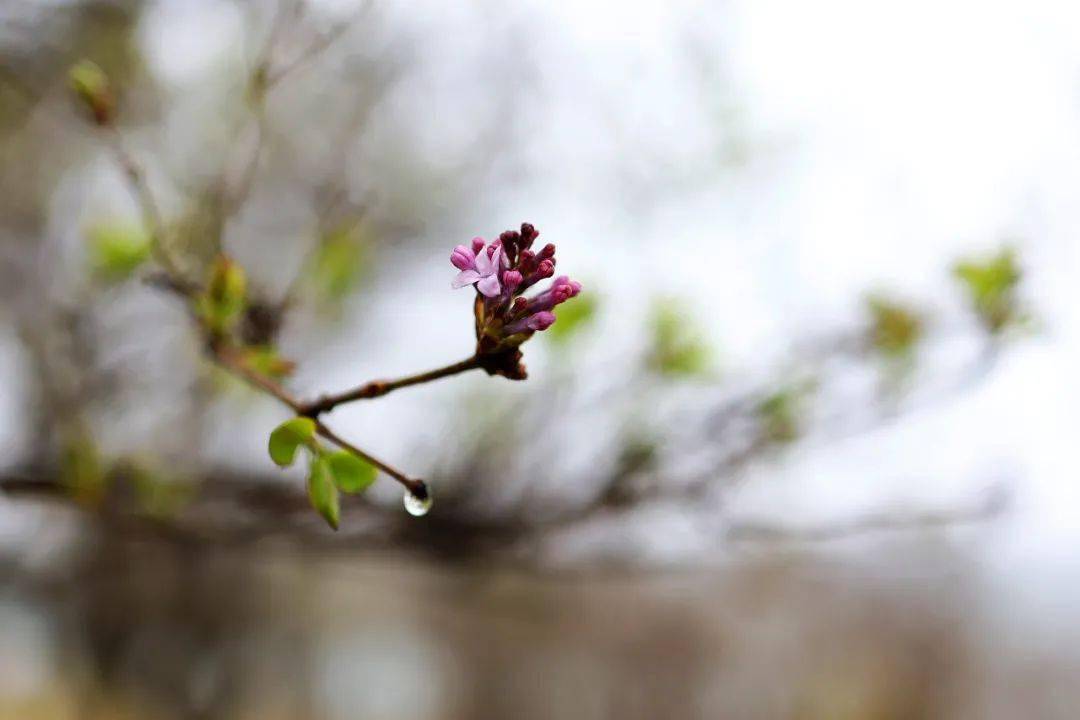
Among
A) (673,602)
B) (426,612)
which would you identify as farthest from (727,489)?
(426,612)

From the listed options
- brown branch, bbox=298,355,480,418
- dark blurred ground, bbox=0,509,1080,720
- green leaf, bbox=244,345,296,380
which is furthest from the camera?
dark blurred ground, bbox=0,509,1080,720

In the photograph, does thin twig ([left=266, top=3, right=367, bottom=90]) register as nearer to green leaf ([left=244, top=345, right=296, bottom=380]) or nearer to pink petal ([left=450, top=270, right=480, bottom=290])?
green leaf ([left=244, top=345, right=296, bottom=380])

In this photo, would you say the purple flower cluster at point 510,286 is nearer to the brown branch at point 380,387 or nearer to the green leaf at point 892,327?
the brown branch at point 380,387

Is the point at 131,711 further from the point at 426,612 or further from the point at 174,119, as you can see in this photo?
the point at 426,612

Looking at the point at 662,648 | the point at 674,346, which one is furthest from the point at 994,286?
the point at 662,648

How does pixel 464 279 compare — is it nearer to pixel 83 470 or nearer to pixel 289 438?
pixel 289 438

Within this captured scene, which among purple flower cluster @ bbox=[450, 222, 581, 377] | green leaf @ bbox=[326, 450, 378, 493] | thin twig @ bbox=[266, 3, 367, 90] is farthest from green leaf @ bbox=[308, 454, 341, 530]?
thin twig @ bbox=[266, 3, 367, 90]

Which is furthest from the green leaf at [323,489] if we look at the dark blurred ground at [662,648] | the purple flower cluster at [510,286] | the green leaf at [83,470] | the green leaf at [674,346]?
the dark blurred ground at [662,648]
